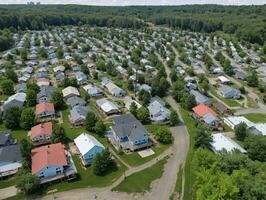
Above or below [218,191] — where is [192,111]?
below

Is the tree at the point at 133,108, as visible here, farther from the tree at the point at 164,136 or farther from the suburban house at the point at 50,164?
the suburban house at the point at 50,164

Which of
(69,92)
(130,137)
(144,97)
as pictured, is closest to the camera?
(130,137)

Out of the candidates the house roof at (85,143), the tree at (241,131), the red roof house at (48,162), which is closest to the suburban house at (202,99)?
the tree at (241,131)

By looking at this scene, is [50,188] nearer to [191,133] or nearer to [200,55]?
[191,133]

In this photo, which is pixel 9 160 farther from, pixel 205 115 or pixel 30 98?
pixel 205 115

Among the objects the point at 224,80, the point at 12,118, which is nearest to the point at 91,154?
the point at 12,118

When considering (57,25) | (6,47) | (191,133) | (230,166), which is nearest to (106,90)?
(191,133)
